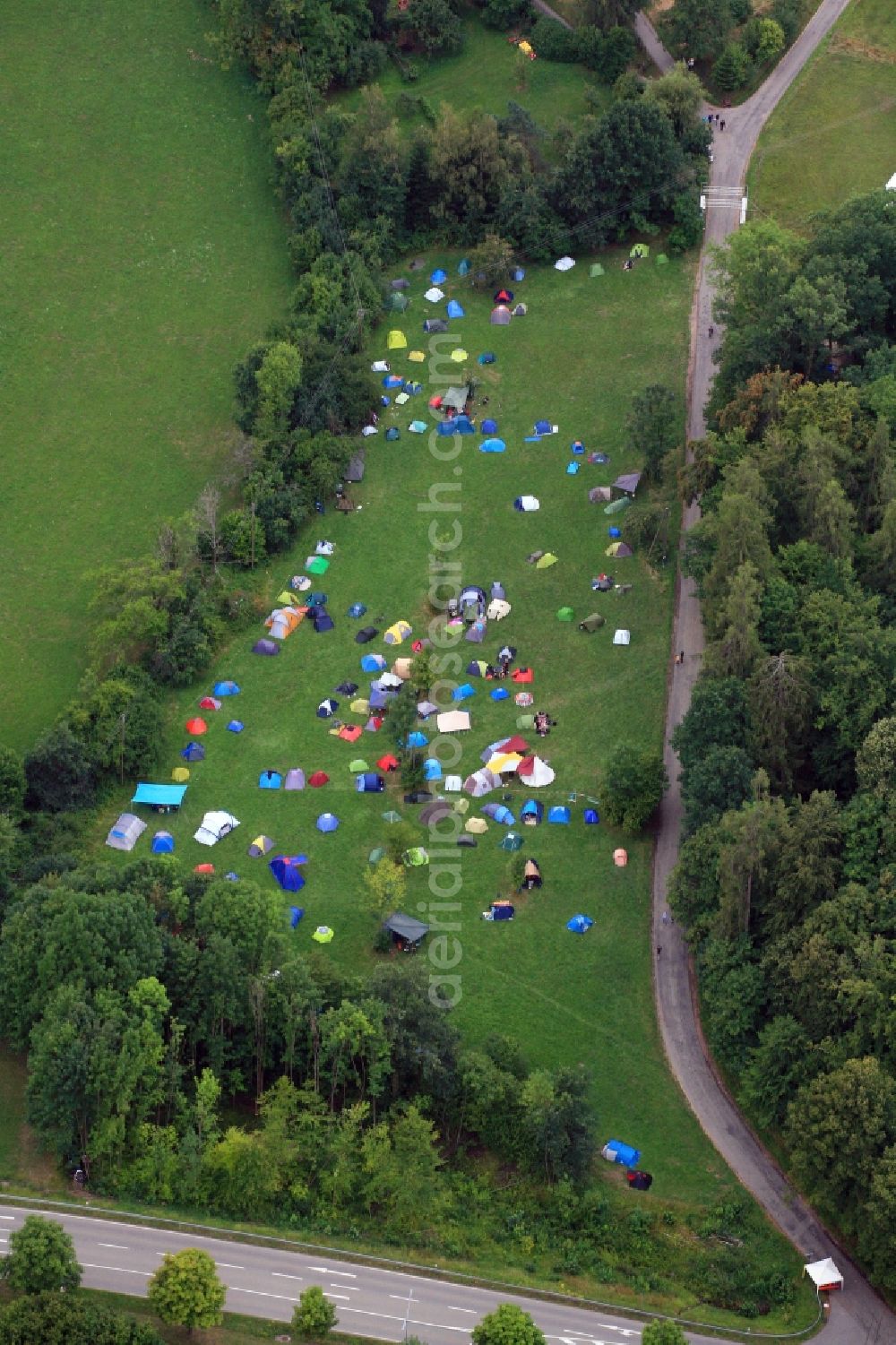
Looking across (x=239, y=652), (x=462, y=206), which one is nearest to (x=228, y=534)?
(x=239, y=652)

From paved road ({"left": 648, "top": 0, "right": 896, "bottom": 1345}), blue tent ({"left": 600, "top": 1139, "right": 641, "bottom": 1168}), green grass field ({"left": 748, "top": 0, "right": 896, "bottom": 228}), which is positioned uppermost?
green grass field ({"left": 748, "top": 0, "right": 896, "bottom": 228})

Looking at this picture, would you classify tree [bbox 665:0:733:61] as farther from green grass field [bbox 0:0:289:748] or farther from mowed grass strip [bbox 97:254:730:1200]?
green grass field [bbox 0:0:289:748]

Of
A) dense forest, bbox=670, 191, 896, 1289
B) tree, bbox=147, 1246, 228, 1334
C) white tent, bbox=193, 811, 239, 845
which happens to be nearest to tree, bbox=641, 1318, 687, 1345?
dense forest, bbox=670, 191, 896, 1289

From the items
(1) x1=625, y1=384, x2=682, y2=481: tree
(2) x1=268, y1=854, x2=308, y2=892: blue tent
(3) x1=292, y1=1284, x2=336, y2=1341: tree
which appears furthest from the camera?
(1) x1=625, y1=384, x2=682, y2=481: tree

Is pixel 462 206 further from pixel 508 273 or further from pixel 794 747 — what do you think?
pixel 794 747

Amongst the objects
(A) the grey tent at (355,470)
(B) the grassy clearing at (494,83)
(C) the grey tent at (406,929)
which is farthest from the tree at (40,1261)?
(B) the grassy clearing at (494,83)

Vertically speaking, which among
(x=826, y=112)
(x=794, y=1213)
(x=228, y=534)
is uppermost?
(x=826, y=112)

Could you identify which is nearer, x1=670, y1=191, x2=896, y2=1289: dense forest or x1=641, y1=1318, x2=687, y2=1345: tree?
x1=641, y1=1318, x2=687, y2=1345: tree
